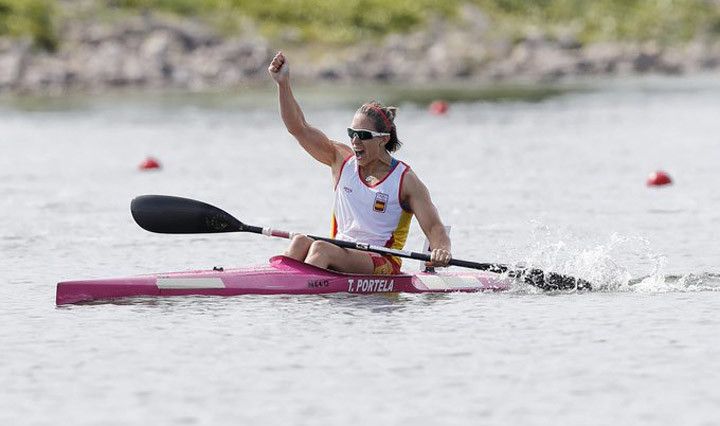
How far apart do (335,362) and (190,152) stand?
2908 cm

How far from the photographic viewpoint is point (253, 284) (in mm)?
15734

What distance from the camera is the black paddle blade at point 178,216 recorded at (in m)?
16.3

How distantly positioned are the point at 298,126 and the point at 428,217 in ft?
5.16

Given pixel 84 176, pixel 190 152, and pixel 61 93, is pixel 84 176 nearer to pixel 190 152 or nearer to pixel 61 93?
pixel 190 152

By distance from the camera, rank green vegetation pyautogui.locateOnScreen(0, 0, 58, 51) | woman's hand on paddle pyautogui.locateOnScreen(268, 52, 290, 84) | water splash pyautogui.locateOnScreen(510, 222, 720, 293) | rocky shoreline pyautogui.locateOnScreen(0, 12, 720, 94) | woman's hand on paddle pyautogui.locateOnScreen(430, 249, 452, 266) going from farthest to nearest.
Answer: green vegetation pyautogui.locateOnScreen(0, 0, 58, 51) → rocky shoreline pyautogui.locateOnScreen(0, 12, 720, 94) → water splash pyautogui.locateOnScreen(510, 222, 720, 293) → woman's hand on paddle pyautogui.locateOnScreen(430, 249, 452, 266) → woman's hand on paddle pyautogui.locateOnScreen(268, 52, 290, 84)

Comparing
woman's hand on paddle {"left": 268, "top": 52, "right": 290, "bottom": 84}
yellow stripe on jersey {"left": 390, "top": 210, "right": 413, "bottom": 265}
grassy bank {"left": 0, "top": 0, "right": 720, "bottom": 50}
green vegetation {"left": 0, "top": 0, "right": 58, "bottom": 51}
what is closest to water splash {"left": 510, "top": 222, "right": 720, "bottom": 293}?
yellow stripe on jersey {"left": 390, "top": 210, "right": 413, "bottom": 265}

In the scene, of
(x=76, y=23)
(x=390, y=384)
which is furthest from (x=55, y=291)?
(x=76, y=23)

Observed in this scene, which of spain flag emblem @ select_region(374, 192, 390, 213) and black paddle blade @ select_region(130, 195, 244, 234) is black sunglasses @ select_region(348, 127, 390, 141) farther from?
black paddle blade @ select_region(130, 195, 244, 234)

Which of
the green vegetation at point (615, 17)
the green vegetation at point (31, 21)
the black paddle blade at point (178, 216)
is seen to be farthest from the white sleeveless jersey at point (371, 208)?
the green vegetation at point (615, 17)

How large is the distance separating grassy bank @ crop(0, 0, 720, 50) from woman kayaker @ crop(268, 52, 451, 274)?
8870 cm

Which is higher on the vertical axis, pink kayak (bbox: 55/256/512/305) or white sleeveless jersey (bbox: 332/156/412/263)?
white sleeveless jersey (bbox: 332/156/412/263)

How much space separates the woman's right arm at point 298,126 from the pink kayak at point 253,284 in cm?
114

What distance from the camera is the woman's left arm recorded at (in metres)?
15.3

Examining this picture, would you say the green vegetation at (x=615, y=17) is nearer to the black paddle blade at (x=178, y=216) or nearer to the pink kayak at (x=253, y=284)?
the black paddle blade at (x=178, y=216)
